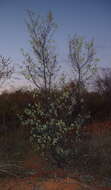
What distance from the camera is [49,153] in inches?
211

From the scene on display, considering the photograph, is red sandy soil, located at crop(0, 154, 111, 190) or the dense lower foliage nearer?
red sandy soil, located at crop(0, 154, 111, 190)

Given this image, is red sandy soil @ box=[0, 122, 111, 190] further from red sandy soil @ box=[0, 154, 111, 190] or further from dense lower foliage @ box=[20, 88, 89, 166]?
dense lower foliage @ box=[20, 88, 89, 166]

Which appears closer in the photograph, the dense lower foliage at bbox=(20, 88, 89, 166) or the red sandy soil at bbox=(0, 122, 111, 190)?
the red sandy soil at bbox=(0, 122, 111, 190)

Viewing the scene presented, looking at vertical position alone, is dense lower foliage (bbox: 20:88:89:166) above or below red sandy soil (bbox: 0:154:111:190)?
above

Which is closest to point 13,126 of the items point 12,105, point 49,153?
point 12,105

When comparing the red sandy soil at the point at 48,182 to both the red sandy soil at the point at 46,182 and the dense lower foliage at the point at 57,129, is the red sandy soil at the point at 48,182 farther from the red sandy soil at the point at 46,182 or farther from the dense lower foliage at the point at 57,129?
the dense lower foliage at the point at 57,129

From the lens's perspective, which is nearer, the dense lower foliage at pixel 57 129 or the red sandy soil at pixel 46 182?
the red sandy soil at pixel 46 182

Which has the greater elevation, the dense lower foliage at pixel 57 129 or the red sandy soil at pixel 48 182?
the dense lower foliage at pixel 57 129

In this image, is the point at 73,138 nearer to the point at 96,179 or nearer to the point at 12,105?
the point at 96,179

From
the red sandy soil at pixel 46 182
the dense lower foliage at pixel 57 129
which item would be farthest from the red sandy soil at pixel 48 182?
the dense lower foliage at pixel 57 129

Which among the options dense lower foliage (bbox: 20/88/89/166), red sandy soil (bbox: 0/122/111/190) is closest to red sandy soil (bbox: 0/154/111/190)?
red sandy soil (bbox: 0/122/111/190)

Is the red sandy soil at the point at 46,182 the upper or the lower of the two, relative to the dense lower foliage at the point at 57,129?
lower

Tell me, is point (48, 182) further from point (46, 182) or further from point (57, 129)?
point (57, 129)

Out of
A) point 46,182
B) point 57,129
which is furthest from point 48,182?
point 57,129
